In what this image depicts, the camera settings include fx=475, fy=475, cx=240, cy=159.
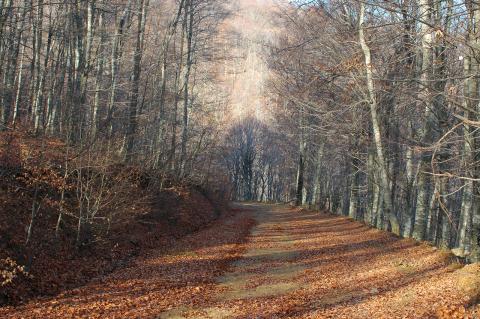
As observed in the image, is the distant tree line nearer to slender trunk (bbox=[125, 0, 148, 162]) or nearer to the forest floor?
the forest floor

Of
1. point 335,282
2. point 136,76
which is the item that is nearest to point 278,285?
point 335,282

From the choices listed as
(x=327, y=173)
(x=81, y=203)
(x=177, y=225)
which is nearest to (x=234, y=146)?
(x=327, y=173)

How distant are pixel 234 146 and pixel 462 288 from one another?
56.6 metres

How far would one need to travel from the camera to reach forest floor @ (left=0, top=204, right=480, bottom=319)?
7.68 m

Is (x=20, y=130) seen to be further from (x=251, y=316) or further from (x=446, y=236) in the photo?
(x=446, y=236)

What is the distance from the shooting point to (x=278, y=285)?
10039 mm

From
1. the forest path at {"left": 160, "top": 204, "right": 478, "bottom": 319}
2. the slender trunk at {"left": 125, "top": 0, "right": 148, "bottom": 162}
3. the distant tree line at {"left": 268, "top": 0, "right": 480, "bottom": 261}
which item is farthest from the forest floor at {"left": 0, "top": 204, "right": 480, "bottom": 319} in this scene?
the slender trunk at {"left": 125, "top": 0, "right": 148, "bottom": 162}

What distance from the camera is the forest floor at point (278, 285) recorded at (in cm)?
768

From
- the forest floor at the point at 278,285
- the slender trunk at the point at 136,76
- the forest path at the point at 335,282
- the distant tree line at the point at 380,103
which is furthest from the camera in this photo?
the slender trunk at the point at 136,76

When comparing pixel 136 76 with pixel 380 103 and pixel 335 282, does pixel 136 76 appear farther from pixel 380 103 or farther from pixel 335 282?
pixel 335 282

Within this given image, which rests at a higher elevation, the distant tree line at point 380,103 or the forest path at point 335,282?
the distant tree line at point 380,103

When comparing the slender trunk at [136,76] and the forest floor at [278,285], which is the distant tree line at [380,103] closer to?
the forest floor at [278,285]

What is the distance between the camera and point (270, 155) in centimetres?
6756

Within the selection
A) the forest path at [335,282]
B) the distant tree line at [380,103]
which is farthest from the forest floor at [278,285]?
the distant tree line at [380,103]
